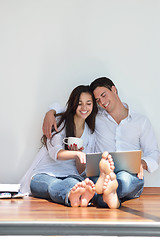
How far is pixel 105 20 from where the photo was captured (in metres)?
3.18

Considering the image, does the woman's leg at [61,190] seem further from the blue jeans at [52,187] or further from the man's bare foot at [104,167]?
the man's bare foot at [104,167]

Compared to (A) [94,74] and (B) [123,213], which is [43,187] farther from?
(A) [94,74]

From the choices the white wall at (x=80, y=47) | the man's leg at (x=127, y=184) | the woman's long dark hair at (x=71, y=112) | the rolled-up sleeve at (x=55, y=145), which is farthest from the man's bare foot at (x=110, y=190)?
the white wall at (x=80, y=47)

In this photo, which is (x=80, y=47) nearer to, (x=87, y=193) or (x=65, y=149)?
(x=65, y=149)

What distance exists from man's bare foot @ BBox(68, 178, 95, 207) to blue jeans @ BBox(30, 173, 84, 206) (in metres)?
0.05

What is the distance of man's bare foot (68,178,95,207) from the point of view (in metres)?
→ 1.93

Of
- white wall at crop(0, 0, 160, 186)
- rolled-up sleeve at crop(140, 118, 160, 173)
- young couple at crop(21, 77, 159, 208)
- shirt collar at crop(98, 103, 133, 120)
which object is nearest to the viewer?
young couple at crop(21, 77, 159, 208)

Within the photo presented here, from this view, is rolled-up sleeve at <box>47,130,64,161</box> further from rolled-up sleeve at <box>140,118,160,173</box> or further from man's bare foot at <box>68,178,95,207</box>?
rolled-up sleeve at <box>140,118,160,173</box>

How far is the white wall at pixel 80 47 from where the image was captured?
316 cm

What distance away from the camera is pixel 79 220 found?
5.32 feet

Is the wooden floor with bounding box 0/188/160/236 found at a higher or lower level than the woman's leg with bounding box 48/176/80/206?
lower

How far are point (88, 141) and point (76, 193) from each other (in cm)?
84

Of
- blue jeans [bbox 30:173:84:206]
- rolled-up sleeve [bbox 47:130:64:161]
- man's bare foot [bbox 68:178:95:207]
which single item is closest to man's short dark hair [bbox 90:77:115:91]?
rolled-up sleeve [bbox 47:130:64:161]

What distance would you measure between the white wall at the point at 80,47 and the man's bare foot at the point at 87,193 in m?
1.24
